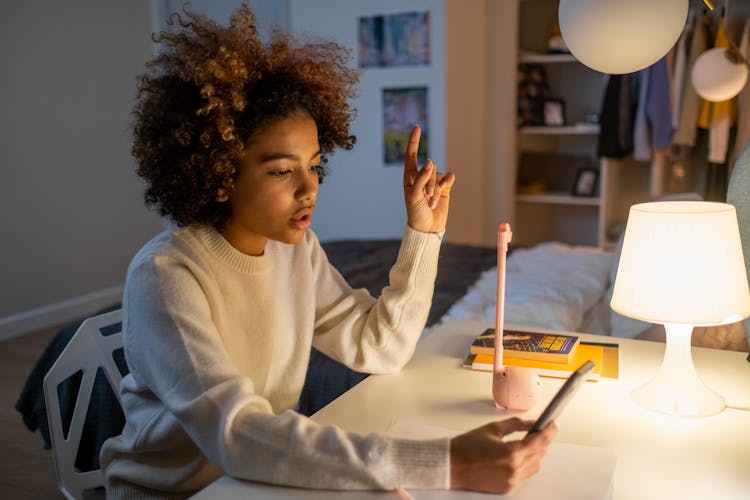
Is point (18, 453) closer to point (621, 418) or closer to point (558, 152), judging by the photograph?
point (621, 418)

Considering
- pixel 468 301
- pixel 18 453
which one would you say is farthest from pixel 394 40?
pixel 18 453

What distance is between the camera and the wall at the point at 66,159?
389 cm

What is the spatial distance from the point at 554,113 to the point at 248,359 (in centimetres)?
386

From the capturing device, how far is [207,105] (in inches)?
42.8

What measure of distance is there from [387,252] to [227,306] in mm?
2055

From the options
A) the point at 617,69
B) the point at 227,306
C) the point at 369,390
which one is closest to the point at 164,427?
the point at 227,306

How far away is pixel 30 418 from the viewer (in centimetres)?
234

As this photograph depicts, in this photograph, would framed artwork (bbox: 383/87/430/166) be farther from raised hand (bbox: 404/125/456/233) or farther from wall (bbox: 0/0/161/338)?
raised hand (bbox: 404/125/456/233)

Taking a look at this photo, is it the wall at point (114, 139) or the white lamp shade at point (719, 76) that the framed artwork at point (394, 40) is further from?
the white lamp shade at point (719, 76)

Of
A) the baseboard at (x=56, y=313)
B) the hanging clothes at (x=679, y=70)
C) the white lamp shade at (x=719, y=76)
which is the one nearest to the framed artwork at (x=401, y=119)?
the hanging clothes at (x=679, y=70)

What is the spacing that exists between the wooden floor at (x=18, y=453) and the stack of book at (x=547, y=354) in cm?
156

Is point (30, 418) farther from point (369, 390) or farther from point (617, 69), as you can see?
point (617, 69)

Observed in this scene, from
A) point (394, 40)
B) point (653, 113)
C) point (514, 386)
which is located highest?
point (394, 40)

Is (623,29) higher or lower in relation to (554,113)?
higher
